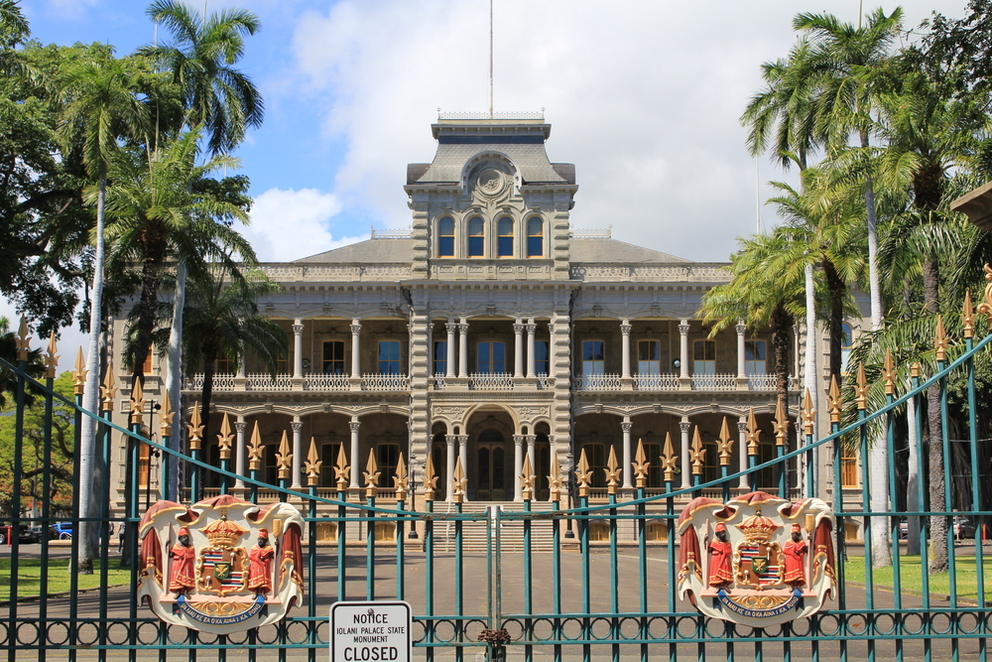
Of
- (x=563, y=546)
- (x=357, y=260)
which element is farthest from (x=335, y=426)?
(x=563, y=546)

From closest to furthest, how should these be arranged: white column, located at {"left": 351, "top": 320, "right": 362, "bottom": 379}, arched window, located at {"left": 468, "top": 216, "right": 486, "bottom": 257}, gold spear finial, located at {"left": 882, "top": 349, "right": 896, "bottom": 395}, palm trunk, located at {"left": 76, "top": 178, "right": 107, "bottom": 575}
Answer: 1. gold spear finial, located at {"left": 882, "top": 349, "right": 896, "bottom": 395}
2. palm trunk, located at {"left": 76, "top": 178, "right": 107, "bottom": 575}
3. arched window, located at {"left": 468, "top": 216, "right": 486, "bottom": 257}
4. white column, located at {"left": 351, "top": 320, "right": 362, "bottom": 379}

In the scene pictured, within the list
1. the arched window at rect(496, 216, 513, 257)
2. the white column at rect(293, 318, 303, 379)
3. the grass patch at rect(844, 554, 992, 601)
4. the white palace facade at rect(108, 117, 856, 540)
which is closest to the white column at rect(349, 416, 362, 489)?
the white palace facade at rect(108, 117, 856, 540)

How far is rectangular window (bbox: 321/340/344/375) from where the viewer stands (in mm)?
45250

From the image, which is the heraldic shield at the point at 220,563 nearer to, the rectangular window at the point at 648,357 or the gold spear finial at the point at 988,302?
the gold spear finial at the point at 988,302

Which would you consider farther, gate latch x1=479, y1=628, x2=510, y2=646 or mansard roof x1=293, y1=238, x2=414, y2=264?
mansard roof x1=293, y1=238, x2=414, y2=264

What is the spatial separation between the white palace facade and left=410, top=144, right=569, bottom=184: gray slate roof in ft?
0.19

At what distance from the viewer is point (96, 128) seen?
77.7 ft

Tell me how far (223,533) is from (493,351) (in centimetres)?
3664

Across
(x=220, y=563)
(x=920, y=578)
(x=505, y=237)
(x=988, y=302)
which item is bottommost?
(x=920, y=578)

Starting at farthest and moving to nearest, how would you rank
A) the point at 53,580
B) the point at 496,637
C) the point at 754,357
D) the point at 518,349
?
the point at 754,357, the point at 518,349, the point at 53,580, the point at 496,637

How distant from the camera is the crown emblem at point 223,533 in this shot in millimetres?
7504

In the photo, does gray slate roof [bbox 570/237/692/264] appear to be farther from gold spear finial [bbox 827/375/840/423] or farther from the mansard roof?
gold spear finial [bbox 827/375/840/423]

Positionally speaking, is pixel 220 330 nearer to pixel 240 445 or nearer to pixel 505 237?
pixel 240 445

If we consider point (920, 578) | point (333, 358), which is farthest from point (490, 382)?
point (920, 578)
